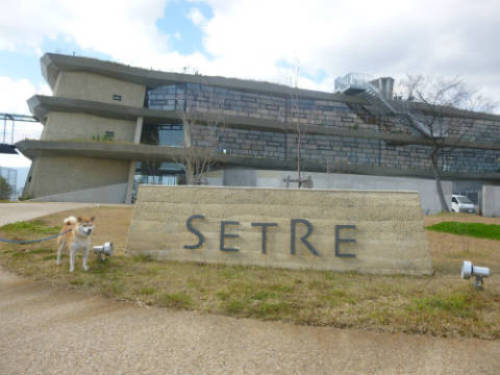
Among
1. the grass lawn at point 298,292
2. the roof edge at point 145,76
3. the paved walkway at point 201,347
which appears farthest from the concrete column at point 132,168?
the paved walkway at point 201,347

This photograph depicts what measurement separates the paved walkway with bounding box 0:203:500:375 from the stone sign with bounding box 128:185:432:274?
9.19 ft

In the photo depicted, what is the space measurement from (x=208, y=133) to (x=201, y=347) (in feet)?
91.9

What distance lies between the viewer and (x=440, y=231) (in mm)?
13148

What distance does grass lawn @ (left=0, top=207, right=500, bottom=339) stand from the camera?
172 inches

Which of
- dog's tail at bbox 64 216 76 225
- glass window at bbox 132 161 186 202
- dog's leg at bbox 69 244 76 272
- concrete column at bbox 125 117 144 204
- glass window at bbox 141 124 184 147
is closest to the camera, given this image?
dog's leg at bbox 69 244 76 272

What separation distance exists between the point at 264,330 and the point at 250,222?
3448mm

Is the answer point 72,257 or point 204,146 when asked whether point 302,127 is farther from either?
point 72,257

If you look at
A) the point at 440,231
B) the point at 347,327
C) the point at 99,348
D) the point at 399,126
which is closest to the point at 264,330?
the point at 347,327

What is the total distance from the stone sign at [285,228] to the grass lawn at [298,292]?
338 mm

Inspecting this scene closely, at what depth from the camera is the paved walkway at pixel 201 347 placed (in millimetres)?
3258

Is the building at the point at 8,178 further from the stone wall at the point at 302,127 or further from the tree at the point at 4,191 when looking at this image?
the stone wall at the point at 302,127

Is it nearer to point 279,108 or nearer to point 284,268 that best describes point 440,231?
point 284,268

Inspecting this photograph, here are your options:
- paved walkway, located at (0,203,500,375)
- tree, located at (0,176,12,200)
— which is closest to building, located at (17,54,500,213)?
tree, located at (0,176,12,200)

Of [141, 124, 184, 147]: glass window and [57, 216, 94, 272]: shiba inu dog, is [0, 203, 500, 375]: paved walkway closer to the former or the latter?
[57, 216, 94, 272]: shiba inu dog
